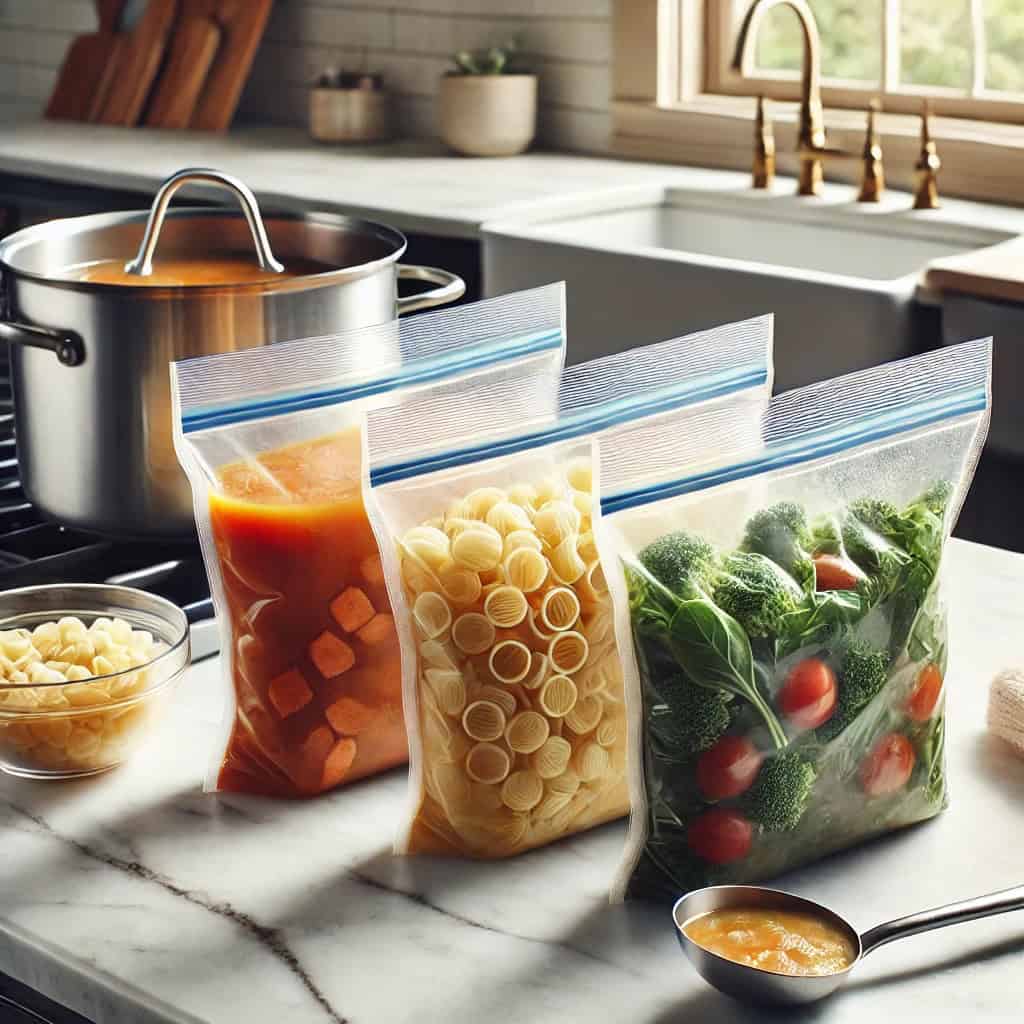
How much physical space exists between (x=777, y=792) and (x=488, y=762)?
152 mm

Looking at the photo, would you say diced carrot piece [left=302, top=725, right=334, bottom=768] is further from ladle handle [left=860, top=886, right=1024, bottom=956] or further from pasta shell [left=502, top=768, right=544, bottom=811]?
ladle handle [left=860, top=886, right=1024, bottom=956]

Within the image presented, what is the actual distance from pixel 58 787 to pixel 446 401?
12.7 inches

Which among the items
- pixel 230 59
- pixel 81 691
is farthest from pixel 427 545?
pixel 230 59

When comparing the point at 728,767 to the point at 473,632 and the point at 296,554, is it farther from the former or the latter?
the point at 296,554

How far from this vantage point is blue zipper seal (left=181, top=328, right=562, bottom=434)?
880 mm

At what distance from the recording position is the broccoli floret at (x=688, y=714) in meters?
0.79

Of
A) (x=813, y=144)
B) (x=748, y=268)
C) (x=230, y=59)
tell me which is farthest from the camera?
(x=230, y=59)

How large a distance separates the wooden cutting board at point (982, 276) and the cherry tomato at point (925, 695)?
46.3 inches

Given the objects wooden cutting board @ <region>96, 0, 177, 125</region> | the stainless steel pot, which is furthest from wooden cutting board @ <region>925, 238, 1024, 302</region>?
wooden cutting board @ <region>96, 0, 177, 125</region>

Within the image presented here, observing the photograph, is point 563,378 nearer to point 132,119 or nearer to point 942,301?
point 942,301

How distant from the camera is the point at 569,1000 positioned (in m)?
0.72

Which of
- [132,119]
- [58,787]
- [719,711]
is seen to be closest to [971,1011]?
[719,711]

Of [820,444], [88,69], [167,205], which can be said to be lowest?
[820,444]

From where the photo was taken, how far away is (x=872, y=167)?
261cm
